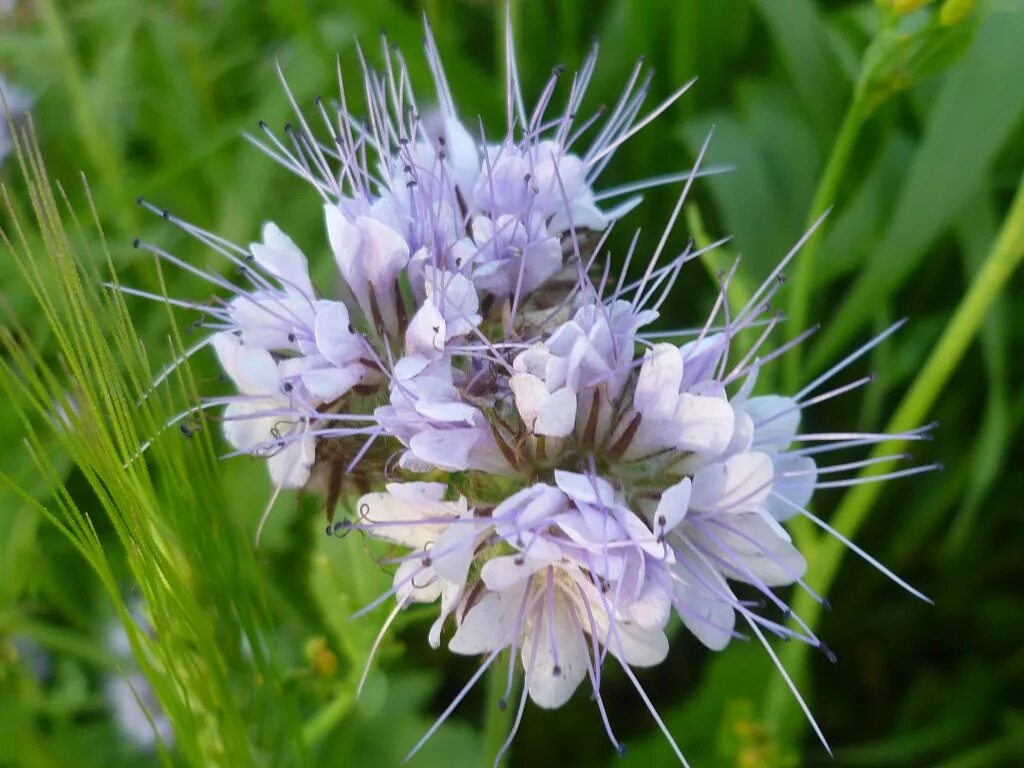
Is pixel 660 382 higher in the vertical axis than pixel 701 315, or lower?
higher

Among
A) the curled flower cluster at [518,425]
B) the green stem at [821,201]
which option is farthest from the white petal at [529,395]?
the green stem at [821,201]

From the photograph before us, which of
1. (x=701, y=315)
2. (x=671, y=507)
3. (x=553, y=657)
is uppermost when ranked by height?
(x=671, y=507)

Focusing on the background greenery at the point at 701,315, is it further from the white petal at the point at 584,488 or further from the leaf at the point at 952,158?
the white petal at the point at 584,488

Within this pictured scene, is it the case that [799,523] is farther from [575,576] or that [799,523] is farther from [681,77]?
[681,77]

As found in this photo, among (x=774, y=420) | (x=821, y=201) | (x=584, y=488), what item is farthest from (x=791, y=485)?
(x=821, y=201)

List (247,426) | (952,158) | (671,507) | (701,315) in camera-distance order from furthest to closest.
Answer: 1. (701,315)
2. (952,158)
3. (247,426)
4. (671,507)

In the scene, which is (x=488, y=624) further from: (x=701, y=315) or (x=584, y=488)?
(x=701, y=315)

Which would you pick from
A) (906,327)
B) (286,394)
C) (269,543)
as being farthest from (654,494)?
(906,327)
